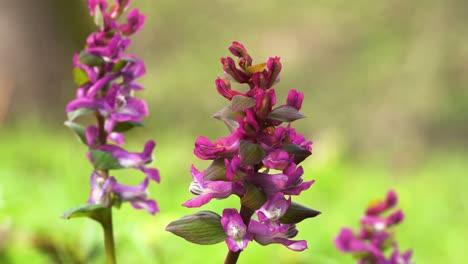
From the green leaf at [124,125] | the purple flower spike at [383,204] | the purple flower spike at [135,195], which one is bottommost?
the purple flower spike at [135,195]

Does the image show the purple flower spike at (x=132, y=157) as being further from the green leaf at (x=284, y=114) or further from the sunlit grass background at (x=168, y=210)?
the sunlit grass background at (x=168, y=210)

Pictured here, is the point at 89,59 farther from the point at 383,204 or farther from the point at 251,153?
the point at 383,204

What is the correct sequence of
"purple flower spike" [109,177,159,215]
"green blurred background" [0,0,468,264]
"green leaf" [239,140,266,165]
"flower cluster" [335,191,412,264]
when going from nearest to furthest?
1. "green leaf" [239,140,266,165]
2. "purple flower spike" [109,177,159,215]
3. "flower cluster" [335,191,412,264]
4. "green blurred background" [0,0,468,264]

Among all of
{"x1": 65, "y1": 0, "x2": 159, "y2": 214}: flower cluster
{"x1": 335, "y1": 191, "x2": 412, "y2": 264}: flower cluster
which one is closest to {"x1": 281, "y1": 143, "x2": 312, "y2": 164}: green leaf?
{"x1": 65, "y1": 0, "x2": 159, "y2": 214}: flower cluster

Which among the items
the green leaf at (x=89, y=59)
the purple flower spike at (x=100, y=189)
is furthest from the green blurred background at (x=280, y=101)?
the green leaf at (x=89, y=59)

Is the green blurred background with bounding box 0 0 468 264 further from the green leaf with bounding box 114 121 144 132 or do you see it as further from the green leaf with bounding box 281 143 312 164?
the green leaf with bounding box 281 143 312 164

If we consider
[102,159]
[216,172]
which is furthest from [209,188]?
[102,159]

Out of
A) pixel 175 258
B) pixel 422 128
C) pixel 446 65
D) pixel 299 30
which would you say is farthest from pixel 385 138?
pixel 175 258

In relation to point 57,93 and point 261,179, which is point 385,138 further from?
point 261,179
